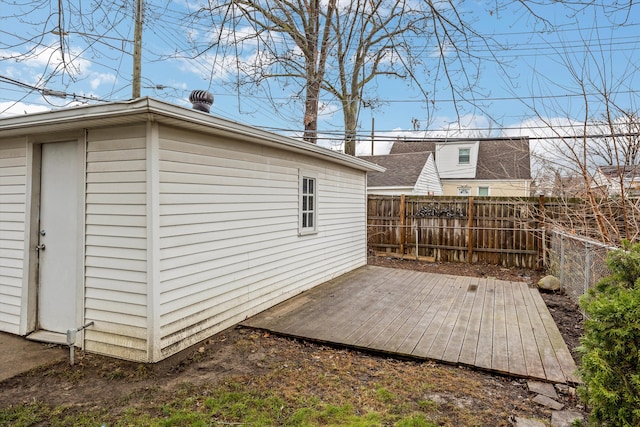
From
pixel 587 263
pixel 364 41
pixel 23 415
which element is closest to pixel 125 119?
pixel 23 415

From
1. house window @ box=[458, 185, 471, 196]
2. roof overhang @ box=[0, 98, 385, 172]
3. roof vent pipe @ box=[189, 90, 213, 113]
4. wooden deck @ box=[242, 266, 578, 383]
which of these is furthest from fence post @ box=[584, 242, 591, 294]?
house window @ box=[458, 185, 471, 196]

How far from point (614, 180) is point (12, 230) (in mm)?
7212

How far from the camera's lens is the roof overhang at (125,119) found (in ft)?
9.57

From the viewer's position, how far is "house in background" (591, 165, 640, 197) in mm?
4387

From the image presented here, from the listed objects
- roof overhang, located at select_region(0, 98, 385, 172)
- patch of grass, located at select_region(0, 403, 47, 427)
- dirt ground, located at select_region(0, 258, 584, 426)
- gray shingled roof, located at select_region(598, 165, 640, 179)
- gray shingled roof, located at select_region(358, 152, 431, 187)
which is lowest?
patch of grass, located at select_region(0, 403, 47, 427)

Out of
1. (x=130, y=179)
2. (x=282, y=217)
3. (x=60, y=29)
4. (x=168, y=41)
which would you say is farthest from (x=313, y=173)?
(x=60, y=29)

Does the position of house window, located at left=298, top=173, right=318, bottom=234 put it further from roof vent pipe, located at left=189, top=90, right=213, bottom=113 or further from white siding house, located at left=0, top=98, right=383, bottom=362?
roof vent pipe, located at left=189, top=90, right=213, bottom=113

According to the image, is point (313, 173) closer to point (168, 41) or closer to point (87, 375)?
point (168, 41)

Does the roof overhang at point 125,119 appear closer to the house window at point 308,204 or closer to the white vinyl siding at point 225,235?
the white vinyl siding at point 225,235

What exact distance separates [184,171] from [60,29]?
1.72 m

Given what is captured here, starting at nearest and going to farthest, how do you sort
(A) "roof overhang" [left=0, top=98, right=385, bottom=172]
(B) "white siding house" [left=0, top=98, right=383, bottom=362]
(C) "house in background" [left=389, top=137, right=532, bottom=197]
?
(A) "roof overhang" [left=0, top=98, right=385, bottom=172]
(B) "white siding house" [left=0, top=98, right=383, bottom=362]
(C) "house in background" [left=389, top=137, right=532, bottom=197]

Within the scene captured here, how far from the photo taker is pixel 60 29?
344cm

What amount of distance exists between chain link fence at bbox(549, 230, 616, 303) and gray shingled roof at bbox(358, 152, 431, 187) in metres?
8.46

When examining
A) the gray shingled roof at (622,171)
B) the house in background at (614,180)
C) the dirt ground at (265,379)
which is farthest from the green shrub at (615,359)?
the house in background at (614,180)
